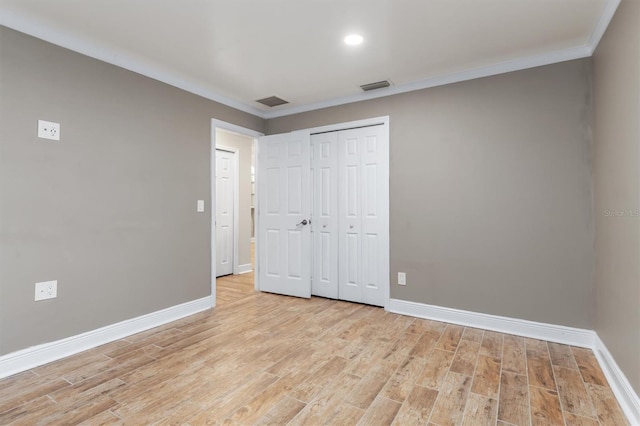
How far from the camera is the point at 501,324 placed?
2.91 metres

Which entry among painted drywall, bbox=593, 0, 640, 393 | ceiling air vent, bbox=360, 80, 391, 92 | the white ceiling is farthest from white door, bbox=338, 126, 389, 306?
painted drywall, bbox=593, 0, 640, 393

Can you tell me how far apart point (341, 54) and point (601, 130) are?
6.82 feet

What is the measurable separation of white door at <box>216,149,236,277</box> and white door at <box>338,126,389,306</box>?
244 cm

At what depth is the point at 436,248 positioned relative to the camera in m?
3.24

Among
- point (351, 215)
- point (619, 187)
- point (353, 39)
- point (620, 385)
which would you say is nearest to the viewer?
point (620, 385)

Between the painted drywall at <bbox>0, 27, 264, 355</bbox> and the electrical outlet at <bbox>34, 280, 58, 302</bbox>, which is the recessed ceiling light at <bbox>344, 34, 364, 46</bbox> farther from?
the electrical outlet at <bbox>34, 280, 58, 302</bbox>

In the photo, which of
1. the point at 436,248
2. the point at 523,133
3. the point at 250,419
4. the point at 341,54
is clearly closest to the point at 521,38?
the point at 523,133

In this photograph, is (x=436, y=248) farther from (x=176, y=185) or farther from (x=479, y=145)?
(x=176, y=185)

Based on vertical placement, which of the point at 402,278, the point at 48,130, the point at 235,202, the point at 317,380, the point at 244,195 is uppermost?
the point at 48,130

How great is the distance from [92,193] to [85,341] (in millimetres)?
1194

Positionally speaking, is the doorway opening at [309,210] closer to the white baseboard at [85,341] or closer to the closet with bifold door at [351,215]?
the closet with bifold door at [351,215]

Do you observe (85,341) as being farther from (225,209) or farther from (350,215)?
(225,209)

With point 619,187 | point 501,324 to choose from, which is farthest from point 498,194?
point 501,324

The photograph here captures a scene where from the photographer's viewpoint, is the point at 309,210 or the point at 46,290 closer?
the point at 46,290
